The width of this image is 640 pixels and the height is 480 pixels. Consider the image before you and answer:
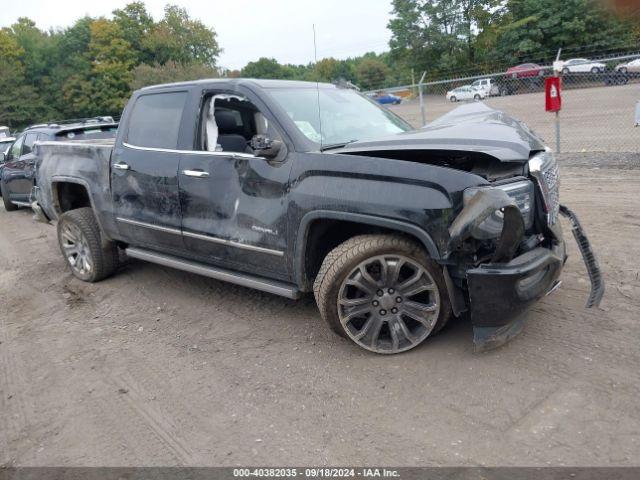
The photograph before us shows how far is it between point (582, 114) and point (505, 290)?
18101mm

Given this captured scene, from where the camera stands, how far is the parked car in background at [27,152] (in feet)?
30.5

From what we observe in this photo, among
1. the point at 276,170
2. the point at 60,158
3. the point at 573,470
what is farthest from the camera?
the point at 60,158

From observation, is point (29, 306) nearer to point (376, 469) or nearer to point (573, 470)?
point (376, 469)

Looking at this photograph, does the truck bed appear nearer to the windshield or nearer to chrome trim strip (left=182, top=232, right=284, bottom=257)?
chrome trim strip (left=182, top=232, right=284, bottom=257)

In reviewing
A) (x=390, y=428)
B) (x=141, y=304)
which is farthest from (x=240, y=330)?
(x=390, y=428)

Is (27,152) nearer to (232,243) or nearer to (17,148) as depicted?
(17,148)

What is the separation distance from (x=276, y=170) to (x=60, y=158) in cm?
329

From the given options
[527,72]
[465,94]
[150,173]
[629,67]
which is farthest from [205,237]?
[465,94]

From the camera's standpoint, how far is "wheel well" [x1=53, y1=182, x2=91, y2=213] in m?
6.18

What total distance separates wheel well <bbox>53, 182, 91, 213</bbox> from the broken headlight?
15.2 feet

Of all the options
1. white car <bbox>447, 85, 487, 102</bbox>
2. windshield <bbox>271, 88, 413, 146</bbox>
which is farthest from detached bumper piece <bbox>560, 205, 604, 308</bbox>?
white car <bbox>447, 85, 487, 102</bbox>

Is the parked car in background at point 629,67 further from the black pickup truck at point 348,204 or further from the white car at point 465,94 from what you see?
the black pickup truck at point 348,204

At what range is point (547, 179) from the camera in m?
3.59

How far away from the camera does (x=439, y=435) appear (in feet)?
9.48
